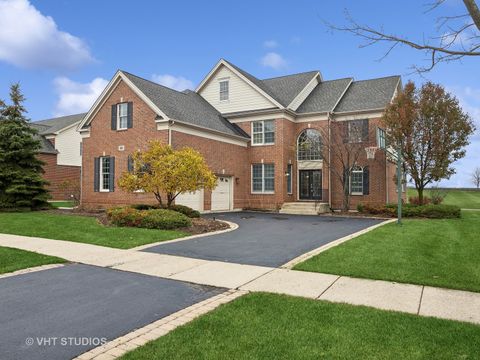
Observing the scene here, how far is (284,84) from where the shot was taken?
28.4 metres

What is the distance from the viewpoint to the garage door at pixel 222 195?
23.0m

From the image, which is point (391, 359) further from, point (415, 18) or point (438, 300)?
point (415, 18)

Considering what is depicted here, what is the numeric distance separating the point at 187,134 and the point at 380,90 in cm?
1369

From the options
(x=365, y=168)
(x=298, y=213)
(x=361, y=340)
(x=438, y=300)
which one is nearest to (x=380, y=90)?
(x=365, y=168)

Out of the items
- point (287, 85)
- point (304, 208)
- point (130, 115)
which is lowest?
point (304, 208)

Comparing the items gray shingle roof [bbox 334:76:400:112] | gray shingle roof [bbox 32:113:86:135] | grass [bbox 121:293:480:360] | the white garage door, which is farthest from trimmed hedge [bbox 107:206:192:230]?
gray shingle roof [bbox 32:113:86:135]

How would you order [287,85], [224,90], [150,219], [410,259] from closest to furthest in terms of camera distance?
1. [410,259]
2. [150,219]
3. [224,90]
4. [287,85]

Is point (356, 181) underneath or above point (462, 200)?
above

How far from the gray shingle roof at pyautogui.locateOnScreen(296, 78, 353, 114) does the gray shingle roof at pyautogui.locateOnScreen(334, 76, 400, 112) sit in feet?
1.51

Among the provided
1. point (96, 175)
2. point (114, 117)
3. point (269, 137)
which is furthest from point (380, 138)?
point (96, 175)

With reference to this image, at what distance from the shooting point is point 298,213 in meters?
22.7

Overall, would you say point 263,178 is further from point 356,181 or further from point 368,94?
point 368,94

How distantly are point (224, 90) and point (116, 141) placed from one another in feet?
28.1

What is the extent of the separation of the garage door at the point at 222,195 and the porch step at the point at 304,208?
342 centimetres
